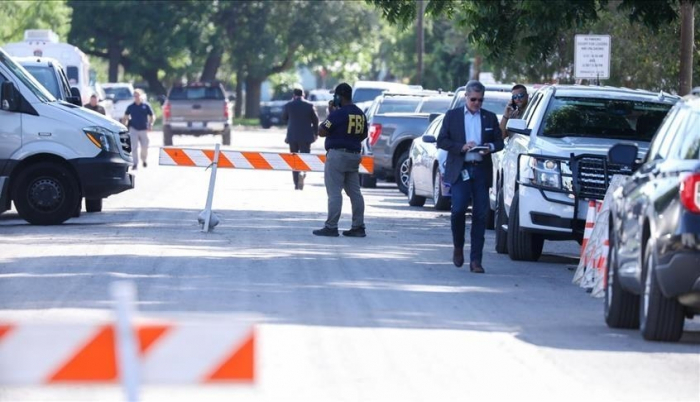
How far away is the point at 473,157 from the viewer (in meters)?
14.7

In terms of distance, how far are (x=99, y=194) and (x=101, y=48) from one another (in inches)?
2406

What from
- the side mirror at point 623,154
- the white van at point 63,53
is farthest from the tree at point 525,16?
the white van at point 63,53

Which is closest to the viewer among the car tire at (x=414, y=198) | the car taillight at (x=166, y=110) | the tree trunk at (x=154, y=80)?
the car tire at (x=414, y=198)

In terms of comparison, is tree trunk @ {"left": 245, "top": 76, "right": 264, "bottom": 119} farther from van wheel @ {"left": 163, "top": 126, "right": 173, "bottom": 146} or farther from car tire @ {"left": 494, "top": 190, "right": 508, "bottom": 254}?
car tire @ {"left": 494, "top": 190, "right": 508, "bottom": 254}

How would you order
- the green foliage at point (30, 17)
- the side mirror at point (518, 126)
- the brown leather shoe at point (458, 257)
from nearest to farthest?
the brown leather shoe at point (458, 257)
the side mirror at point (518, 126)
the green foliage at point (30, 17)

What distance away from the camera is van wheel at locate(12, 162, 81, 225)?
63.9ft

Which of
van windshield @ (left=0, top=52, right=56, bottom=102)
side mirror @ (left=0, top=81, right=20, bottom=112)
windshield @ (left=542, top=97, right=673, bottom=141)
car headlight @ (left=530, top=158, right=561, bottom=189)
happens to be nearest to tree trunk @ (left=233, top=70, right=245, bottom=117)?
van windshield @ (left=0, top=52, right=56, bottom=102)

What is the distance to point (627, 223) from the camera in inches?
431

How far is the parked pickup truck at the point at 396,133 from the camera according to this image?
28766mm

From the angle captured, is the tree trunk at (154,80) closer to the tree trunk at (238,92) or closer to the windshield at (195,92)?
the tree trunk at (238,92)

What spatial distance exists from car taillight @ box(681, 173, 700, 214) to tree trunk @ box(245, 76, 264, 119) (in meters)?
76.4

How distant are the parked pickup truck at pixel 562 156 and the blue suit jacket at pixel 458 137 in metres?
1.03

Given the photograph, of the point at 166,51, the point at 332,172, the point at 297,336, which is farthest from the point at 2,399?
the point at 166,51

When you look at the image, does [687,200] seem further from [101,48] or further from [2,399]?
[101,48]
